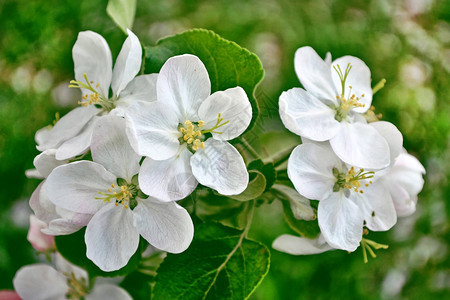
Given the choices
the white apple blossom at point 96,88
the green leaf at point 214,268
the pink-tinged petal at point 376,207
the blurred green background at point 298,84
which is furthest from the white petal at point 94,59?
the blurred green background at point 298,84

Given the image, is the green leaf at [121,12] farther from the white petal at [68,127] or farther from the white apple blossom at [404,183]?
the white apple blossom at [404,183]

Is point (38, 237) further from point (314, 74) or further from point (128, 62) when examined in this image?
point (314, 74)

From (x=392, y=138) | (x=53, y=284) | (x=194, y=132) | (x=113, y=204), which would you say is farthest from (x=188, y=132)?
(x=53, y=284)

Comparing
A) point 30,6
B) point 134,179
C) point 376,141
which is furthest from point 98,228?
point 30,6

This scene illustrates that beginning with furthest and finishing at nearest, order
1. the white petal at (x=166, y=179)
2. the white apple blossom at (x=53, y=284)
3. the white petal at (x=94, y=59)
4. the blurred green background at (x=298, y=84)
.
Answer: the blurred green background at (x=298, y=84) → the white apple blossom at (x=53, y=284) → the white petal at (x=94, y=59) → the white petal at (x=166, y=179)

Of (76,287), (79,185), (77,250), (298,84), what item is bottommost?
(298,84)

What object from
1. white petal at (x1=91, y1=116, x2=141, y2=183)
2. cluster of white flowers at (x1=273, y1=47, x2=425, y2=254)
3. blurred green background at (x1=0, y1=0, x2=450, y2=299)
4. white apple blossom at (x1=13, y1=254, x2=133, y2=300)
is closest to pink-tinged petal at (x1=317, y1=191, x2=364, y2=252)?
cluster of white flowers at (x1=273, y1=47, x2=425, y2=254)

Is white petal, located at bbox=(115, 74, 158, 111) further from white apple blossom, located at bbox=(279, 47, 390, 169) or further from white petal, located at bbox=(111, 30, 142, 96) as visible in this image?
white apple blossom, located at bbox=(279, 47, 390, 169)
